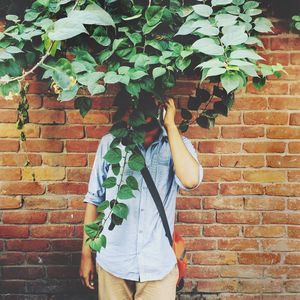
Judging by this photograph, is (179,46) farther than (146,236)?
No

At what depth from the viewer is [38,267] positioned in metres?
2.68

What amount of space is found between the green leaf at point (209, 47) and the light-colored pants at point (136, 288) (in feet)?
3.92

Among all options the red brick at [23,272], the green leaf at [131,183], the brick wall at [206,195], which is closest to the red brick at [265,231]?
the brick wall at [206,195]

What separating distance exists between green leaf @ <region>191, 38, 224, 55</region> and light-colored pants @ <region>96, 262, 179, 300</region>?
120cm

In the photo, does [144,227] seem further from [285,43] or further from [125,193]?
[285,43]

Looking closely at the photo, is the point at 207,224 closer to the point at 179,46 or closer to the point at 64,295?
the point at 64,295

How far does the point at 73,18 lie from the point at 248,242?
1.74m

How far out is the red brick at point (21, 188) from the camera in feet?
8.44

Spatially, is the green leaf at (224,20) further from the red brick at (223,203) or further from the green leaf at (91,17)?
the red brick at (223,203)

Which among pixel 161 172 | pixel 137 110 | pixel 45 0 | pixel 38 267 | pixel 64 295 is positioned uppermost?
pixel 45 0

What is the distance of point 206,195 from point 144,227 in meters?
0.60

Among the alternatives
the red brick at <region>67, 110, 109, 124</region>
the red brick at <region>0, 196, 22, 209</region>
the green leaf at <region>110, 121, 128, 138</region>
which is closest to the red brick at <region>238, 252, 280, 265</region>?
the red brick at <region>67, 110, 109, 124</region>

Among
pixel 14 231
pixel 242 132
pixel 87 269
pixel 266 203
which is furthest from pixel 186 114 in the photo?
pixel 14 231

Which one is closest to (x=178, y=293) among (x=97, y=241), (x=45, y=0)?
(x=97, y=241)
